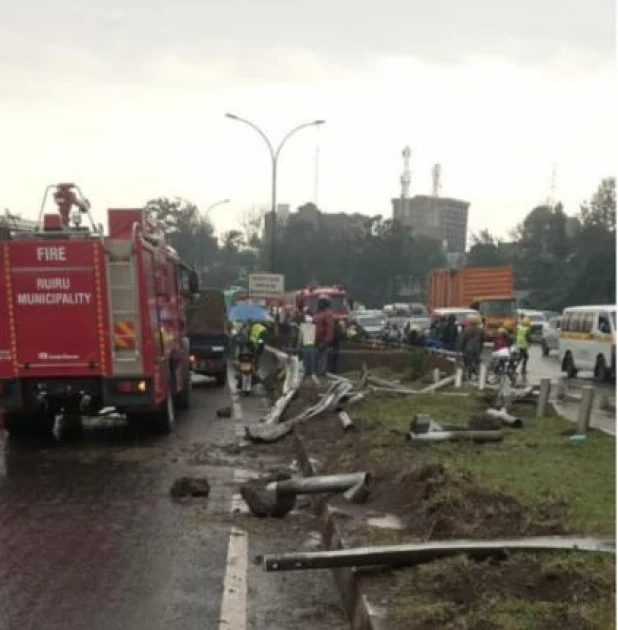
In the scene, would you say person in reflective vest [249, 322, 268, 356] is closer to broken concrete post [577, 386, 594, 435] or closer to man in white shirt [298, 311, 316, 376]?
man in white shirt [298, 311, 316, 376]

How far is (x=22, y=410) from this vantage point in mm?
12469

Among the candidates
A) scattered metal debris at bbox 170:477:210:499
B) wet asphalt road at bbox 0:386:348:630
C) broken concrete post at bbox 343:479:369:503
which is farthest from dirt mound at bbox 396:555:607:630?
scattered metal debris at bbox 170:477:210:499

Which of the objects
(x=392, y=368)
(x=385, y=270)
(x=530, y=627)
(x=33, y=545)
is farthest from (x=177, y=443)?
(x=385, y=270)

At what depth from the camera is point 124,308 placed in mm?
12195

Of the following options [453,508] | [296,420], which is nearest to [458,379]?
[296,420]

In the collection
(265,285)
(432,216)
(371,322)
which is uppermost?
(432,216)

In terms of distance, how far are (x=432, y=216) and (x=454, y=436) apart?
147146 mm

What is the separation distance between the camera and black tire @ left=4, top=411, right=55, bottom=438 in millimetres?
13320

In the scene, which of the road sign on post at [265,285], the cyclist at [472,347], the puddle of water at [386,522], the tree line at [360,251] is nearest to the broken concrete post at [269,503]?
the puddle of water at [386,522]

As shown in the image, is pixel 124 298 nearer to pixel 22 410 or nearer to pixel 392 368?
pixel 22 410

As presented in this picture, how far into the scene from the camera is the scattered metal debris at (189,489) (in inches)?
357

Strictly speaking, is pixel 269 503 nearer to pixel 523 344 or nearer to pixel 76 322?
pixel 76 322

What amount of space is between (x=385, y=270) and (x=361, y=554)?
100m

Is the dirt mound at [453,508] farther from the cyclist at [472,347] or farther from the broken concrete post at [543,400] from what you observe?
the cyclist at [472,347]
